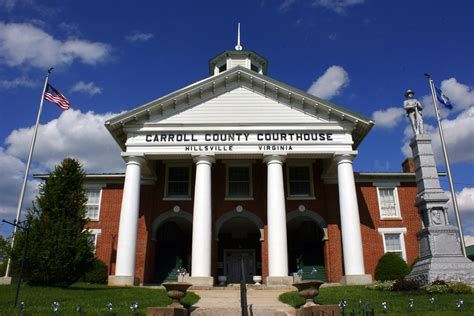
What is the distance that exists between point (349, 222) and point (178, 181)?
1119 centimetres

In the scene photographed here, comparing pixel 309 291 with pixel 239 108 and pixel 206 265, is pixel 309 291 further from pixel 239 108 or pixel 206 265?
pixel 239 108

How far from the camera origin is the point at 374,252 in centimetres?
2761

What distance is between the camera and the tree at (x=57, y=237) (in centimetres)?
1816

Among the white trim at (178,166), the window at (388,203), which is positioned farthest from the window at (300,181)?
the white trim at (178,166)

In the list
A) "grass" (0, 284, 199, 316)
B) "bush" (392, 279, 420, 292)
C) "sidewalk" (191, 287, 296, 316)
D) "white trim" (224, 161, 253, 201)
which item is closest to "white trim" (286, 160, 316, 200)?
"white trim" (224, 161, 253, 201)

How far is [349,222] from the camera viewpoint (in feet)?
74.6

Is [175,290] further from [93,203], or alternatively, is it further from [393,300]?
[93,203]

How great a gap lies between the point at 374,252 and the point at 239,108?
12.8 metres

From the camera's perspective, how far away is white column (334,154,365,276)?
22188mm

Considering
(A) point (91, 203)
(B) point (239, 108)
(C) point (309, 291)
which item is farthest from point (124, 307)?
(A) point (91, 203)

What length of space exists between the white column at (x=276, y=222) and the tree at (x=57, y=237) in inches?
349

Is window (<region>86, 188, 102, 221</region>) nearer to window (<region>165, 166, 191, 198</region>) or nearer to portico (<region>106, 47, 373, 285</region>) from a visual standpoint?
portico (<region>106, 47, 373, 285</region>)

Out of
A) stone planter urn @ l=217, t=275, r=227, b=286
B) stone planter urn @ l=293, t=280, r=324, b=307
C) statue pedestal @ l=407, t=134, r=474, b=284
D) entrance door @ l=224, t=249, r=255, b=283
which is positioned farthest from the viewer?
entrance door @ l=224, t=249, r=255, b=283

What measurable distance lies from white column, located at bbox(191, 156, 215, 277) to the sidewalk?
1.86 metres
